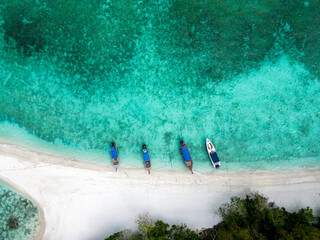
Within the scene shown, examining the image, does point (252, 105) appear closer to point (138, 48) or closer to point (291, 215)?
point (291, 215)

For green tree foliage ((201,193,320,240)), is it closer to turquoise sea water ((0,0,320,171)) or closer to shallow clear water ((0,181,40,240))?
turquoise sea water ((0,0,320,171))

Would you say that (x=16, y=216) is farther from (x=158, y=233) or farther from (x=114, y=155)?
(x=158, y=233)

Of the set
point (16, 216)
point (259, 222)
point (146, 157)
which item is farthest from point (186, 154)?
point (16, 216)

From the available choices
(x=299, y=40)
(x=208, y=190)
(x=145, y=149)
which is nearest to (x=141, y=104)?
(x=145, y=149)

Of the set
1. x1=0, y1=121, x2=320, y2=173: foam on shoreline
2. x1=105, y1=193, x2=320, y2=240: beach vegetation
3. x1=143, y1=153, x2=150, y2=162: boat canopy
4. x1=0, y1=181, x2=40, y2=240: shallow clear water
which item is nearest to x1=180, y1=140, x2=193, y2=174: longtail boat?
x1=0, y1=121, x2=320, y2=173: foam on shoreline

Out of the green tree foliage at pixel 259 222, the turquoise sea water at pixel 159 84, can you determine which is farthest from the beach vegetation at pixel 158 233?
the turquoise sea water at pixel 159 84

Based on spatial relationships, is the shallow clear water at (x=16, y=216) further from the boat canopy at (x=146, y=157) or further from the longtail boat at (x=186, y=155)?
the longtail boat at (x=186, y=155)
